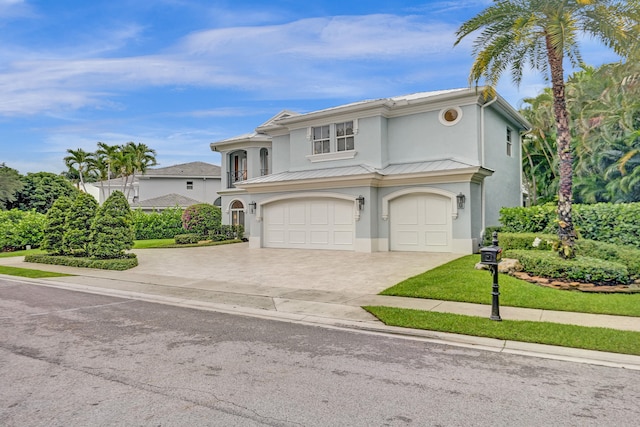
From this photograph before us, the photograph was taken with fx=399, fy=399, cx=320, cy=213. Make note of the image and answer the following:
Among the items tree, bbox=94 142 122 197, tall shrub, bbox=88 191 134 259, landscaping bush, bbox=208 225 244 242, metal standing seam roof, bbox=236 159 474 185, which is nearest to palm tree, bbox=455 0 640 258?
metal standing seam roof, bbox=236 159 474 185

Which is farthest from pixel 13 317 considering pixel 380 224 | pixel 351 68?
pixel 351 68

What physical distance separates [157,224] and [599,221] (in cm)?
2708

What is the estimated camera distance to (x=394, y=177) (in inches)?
673

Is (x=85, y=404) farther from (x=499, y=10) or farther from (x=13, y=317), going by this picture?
(x=499, y=10)

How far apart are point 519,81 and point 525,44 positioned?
4.32 feet

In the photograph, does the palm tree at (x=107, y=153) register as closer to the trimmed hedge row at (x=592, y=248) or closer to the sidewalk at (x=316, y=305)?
the sidewalk at (x=316, y=305)

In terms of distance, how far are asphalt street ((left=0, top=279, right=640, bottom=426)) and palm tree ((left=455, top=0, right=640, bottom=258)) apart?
259 inches

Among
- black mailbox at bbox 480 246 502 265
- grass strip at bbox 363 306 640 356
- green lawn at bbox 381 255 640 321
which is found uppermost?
black mailbox at bbox 480 246 502 265

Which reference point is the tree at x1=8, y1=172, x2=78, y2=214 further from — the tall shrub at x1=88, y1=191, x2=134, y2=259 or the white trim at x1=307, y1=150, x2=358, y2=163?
the white trim at x1=307, y1=150, x2=358, y2=163

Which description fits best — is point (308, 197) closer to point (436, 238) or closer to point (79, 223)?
point (436, 238)

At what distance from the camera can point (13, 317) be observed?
752cm

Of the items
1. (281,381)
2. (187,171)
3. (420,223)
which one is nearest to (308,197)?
(420,223)

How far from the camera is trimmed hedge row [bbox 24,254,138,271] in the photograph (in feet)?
45.8

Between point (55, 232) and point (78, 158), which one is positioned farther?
point (78, 158)
